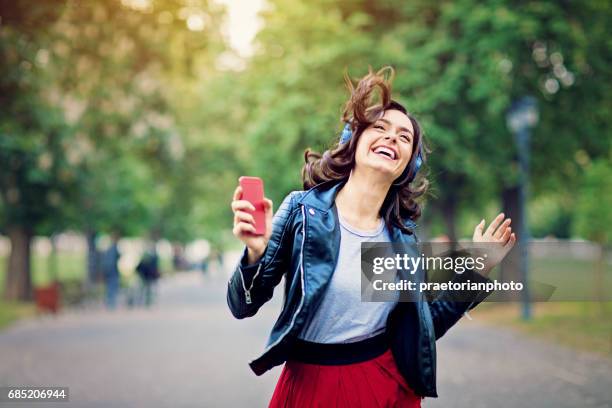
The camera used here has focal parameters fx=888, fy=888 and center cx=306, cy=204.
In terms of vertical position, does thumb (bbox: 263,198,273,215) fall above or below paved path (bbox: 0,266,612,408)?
above

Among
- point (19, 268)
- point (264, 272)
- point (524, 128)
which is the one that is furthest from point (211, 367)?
point (19, 268)

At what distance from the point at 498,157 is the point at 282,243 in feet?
58.6

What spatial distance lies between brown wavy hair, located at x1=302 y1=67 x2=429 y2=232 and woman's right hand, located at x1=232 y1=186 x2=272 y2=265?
1.85ft

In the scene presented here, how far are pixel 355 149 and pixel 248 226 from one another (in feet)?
2.41

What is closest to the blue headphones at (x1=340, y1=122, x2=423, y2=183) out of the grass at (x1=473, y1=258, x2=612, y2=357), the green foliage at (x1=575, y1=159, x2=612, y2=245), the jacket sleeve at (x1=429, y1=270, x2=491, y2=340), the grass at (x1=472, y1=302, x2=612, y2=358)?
the jacket sleeve at (x1=429, y1=270, x2=491, y2=340)

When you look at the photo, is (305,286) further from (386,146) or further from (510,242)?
(510,242)

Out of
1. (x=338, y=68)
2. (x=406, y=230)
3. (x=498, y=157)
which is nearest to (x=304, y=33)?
(x=338, y=68)

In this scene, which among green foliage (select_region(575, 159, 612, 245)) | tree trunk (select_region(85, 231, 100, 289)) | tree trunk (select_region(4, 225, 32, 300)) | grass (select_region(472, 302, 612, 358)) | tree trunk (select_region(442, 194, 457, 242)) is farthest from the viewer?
tree trunk (select_region(85, 231, 100, 289))

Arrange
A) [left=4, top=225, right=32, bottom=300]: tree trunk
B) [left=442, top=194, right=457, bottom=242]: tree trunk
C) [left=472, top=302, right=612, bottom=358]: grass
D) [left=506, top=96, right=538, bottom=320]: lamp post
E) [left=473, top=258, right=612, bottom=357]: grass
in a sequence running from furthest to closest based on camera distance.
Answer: [left=4, top=225, right=32, bottom=300]: tree trunk, [left=442, top=194, right=457, bottom=242]: tree trunk, [left=506, top=96, right=538, bottom=320]: lamp post, [left=472, top=302, right=612, bottom=358]: grass, [left=473, top=258, right=612, bottom=357]: grass

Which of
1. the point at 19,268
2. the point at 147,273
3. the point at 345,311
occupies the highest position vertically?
the point at 19,268

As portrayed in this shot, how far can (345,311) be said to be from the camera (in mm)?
2889

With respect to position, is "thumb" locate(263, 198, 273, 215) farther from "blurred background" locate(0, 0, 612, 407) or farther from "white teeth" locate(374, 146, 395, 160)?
"blurred background" locate(0, 0, 612, 407)

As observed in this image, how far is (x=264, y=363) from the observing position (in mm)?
2869

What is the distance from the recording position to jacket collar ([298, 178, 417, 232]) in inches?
116
